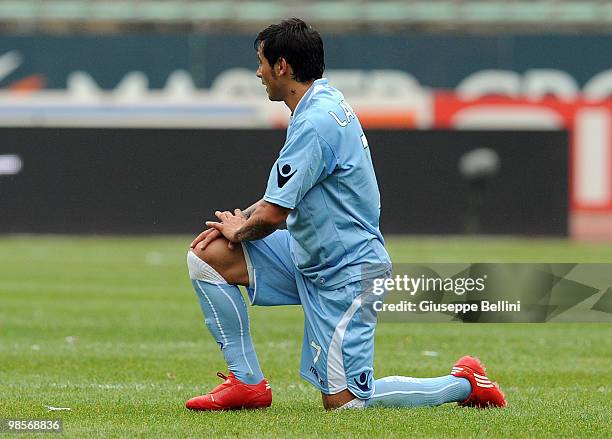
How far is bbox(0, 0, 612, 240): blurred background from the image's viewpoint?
22.5m

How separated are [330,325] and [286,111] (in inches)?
936

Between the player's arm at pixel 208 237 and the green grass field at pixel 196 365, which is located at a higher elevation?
the player's arm at pixel 208 237

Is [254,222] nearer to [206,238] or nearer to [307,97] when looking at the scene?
[206,238]

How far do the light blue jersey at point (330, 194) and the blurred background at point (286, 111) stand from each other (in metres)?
16.5

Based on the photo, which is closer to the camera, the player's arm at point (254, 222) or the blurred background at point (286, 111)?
the player's arm at point (254, 222)

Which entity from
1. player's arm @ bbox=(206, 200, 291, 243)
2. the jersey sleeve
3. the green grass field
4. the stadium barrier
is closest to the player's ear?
the jersey sleeve

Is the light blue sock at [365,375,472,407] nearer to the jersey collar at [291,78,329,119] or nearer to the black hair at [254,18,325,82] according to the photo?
the jersey collar at [291,78,329,119]

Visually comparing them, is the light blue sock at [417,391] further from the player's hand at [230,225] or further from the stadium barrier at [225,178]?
the stadium barrier at [225,178]

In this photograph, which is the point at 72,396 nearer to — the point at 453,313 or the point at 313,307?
the point at 313,307

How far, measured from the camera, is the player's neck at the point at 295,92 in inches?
235

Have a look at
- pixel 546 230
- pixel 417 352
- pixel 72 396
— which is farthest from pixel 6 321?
pixel 546 230

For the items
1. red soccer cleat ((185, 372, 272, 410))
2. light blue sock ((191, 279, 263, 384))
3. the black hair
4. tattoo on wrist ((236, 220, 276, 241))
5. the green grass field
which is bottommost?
the green grass field

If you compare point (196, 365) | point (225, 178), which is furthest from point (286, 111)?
point (196, 365)

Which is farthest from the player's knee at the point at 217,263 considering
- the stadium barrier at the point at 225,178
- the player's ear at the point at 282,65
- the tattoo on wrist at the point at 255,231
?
the stadium barrier at the point at 225,178
